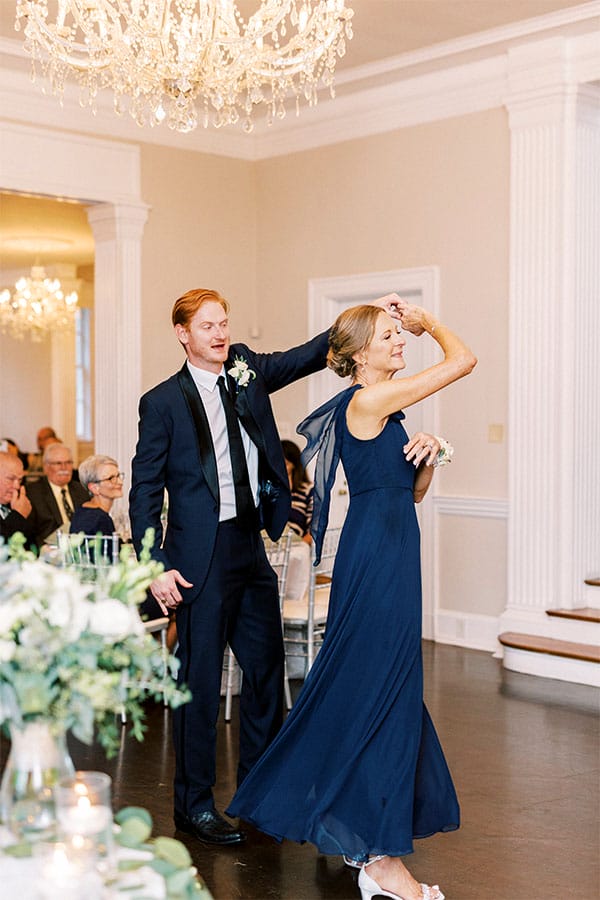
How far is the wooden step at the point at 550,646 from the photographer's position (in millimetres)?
6492

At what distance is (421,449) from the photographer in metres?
3.49

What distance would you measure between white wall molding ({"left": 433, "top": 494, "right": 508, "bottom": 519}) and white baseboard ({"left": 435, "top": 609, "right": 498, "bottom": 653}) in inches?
25.6

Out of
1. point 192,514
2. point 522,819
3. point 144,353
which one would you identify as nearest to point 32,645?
point 192,514

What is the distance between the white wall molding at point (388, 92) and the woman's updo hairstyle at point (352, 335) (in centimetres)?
384

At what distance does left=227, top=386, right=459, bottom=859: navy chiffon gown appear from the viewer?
345 cm

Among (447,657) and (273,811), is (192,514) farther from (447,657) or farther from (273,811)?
(447,657)

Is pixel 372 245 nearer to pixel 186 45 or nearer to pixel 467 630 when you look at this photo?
pixel 467 630

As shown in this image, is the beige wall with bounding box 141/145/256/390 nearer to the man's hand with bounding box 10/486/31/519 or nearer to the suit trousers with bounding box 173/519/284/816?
the man's hand with bounding box 10/486/31/519

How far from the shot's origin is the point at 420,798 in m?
3.53

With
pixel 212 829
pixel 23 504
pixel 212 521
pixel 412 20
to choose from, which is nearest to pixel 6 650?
pixel 212 521

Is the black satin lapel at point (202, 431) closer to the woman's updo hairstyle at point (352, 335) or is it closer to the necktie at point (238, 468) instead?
the necktie at point (238, 468)

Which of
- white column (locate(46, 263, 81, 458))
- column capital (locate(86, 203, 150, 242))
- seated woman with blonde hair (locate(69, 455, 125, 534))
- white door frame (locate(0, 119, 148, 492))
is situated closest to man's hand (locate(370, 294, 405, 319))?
seated woman with blonde hair (locate(69, 455, 125, 534))

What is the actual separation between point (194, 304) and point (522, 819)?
2.22 metres

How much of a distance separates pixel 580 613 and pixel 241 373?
3592 millimetres
